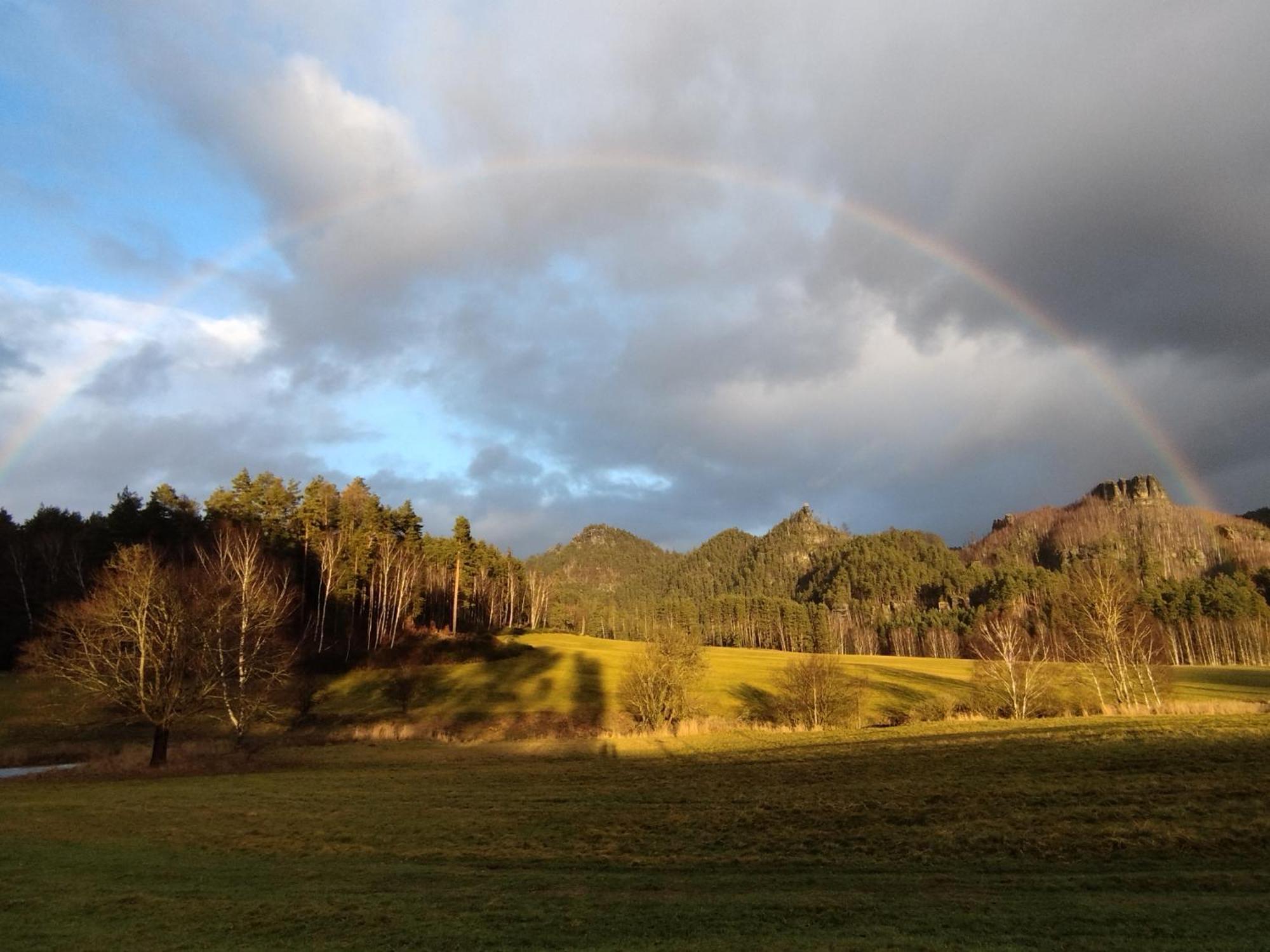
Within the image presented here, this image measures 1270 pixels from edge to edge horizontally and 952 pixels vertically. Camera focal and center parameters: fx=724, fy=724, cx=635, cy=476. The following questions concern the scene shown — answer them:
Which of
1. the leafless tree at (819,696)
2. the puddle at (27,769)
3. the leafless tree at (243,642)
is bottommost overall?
the puddle at (27,769)

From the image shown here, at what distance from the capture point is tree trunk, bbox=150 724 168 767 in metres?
34.8

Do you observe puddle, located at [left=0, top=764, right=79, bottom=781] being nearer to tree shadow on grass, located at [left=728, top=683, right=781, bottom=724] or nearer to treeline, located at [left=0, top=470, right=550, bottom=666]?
treeline, located at [left=0, top=470, right=550, bottom=666]

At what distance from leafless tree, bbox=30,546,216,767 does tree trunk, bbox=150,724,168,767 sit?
0.04m

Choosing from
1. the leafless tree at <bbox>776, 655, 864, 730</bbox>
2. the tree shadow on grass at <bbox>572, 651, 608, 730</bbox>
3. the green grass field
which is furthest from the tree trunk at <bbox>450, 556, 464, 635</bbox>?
the green grass field

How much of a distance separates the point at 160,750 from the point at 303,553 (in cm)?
5319

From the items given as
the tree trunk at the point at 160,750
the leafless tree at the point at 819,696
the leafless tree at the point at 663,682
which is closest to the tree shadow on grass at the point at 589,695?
the leafless tree at the point at 663,682

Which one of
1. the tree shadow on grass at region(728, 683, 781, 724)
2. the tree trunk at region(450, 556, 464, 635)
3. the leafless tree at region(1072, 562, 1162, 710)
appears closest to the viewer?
the leafless tree at region(1072, 562, 1162, 710)

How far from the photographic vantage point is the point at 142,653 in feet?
119

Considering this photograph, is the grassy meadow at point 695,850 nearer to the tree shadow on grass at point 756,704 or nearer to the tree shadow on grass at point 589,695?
Answer: the tree shadow on grass at point 756,704

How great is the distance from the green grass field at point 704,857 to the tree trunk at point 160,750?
334 inches

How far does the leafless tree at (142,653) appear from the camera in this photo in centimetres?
3594

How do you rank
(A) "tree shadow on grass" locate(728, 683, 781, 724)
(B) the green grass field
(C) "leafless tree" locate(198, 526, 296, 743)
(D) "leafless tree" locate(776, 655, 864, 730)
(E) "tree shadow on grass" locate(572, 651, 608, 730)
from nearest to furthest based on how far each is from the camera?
(B) the green grass field → (C) "leafless tree" locate(198, 526, 296, 743) → (D) "leafless tree" locate(776, 655, 864, 730) → (A) "tree shadow on grass" locate(728, 683, 781, 724) → (E) "tree shadow on grass" locate(572, 651, 608, 730)

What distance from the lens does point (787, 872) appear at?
514 inches

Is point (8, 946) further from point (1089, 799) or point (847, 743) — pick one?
point (847, 743)
